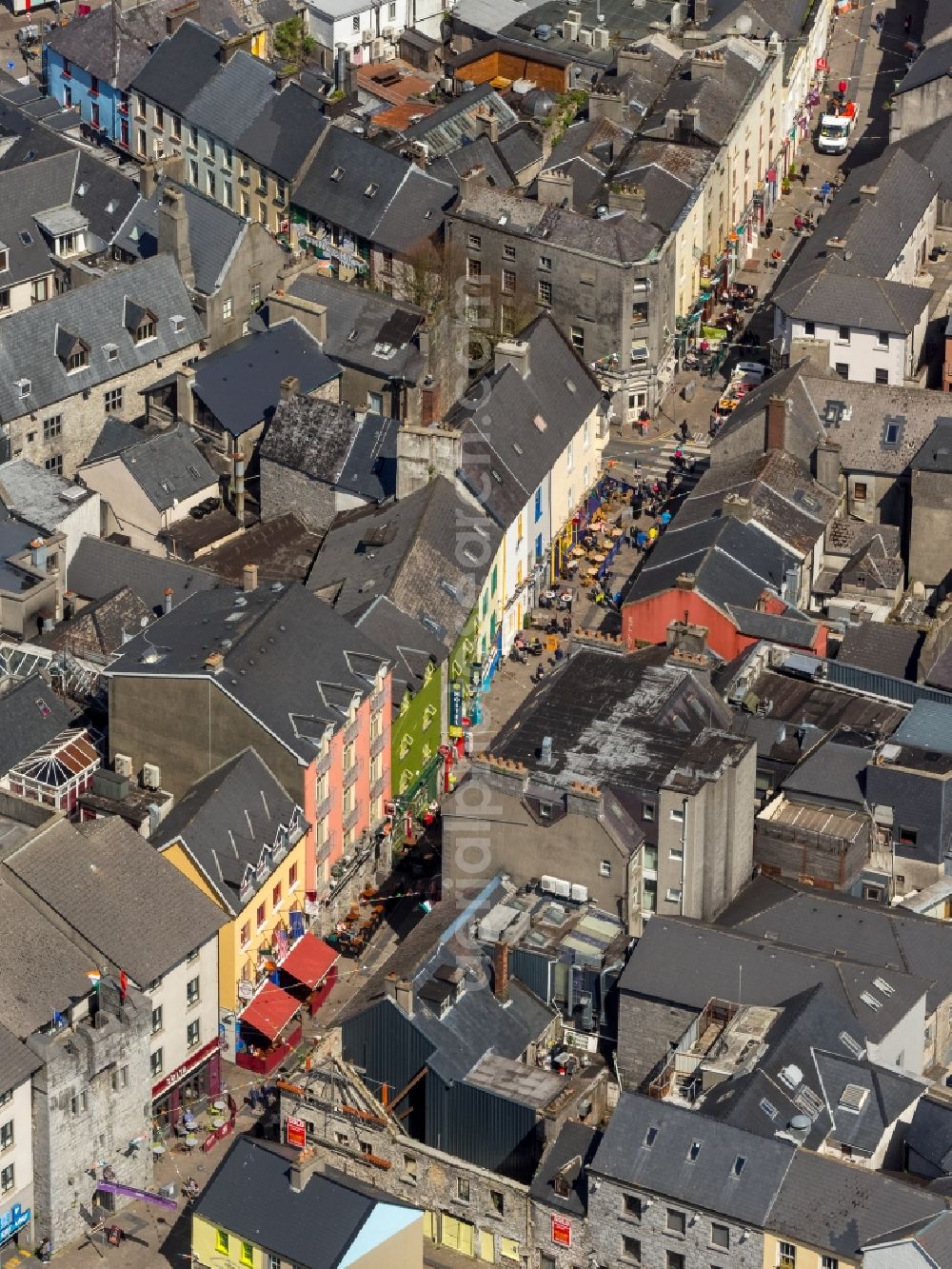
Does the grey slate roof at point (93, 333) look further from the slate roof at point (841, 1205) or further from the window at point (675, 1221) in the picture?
the slate roof at point (841, 1205)

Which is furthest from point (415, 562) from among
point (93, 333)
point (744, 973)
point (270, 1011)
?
point (744, 973)

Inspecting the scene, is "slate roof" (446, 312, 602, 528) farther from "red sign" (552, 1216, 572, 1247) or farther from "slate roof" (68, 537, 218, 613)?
"red sign" (552, 1216, 572, 1247)

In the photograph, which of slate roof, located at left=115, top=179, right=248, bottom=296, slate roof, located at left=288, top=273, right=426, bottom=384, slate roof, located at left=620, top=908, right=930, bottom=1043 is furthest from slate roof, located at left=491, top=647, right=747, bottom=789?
slate roof, located at left=115, top=179, right=248, bottom=296

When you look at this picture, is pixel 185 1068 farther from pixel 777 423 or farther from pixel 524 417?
Answer: pixel 777 423

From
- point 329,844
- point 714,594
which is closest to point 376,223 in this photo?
point 714,594

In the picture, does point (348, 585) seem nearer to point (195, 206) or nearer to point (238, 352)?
point (238, 352)

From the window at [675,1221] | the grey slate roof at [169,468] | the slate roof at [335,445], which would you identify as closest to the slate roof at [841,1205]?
the window at [675,1221]

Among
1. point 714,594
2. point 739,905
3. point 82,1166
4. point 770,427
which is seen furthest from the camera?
point 770,427
